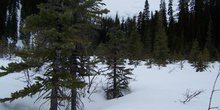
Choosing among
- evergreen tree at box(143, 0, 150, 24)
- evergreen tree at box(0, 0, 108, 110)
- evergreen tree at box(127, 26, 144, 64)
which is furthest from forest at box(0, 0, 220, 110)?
evergreen tree at box(143, 0, 150, 24)

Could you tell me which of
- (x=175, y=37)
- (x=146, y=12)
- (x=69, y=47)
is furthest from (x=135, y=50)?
(x=146, y=12)

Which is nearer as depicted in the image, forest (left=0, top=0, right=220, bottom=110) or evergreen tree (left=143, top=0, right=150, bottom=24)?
forest (left=0, top=0, right=220, bottom=110)

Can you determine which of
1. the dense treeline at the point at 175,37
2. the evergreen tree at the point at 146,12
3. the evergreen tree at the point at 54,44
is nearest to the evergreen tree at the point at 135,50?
the dense treeline at the point at 175,37

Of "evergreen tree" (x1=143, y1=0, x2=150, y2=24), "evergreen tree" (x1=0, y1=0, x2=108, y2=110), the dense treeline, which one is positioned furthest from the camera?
"evergreen tree" (x1=143, y1=0, x2=150, y2=24)

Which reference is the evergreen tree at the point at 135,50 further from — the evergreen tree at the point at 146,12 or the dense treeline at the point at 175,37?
the evergreen tree at the point at 146,12

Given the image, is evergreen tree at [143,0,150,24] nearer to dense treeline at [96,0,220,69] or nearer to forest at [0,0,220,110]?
dense treeline at [96,0,220,69]

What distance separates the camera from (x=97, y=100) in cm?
975

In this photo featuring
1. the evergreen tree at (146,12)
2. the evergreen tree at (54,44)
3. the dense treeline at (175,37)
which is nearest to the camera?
the evergreen tree at (54,44)

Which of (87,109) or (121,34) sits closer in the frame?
(87,109)

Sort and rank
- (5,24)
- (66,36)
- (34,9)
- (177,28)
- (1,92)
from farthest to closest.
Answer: (177,28)
(5,24)
(34,9)
(1,92)
(66,36)

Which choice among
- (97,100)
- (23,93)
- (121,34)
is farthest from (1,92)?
(121,34)

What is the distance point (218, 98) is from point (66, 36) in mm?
7369

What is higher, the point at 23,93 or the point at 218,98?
the point at 23,93

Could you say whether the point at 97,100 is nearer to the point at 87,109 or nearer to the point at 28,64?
the point at 87,109
